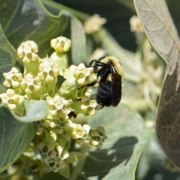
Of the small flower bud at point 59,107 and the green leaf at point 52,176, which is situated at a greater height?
the small flower bud at point 59,107

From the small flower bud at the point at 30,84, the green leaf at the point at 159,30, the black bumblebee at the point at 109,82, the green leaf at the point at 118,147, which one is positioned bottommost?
the green leaf at the point at 118,147

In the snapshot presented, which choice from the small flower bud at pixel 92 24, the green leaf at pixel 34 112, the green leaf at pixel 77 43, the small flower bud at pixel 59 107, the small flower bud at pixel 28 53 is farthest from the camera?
the small flower bud at pixel 92 24

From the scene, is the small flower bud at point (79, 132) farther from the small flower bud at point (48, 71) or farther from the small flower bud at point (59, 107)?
the small flower bud at point (48, 71)

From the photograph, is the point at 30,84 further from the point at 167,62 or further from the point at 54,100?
the point at 167,62

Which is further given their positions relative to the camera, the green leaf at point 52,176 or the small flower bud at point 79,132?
the green leaf at point 52,176

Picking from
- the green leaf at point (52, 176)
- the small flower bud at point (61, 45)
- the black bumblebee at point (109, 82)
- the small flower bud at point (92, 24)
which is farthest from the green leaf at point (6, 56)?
the small flower bud at point (92, 24)

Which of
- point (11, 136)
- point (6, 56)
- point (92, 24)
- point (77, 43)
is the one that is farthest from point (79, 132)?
point (92, 24)

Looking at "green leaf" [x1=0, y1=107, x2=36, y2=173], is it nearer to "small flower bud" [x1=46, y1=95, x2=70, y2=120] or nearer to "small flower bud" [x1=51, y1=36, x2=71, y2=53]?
"small flower bud" [x1=46, y1=95, x2=70, y2=120]
